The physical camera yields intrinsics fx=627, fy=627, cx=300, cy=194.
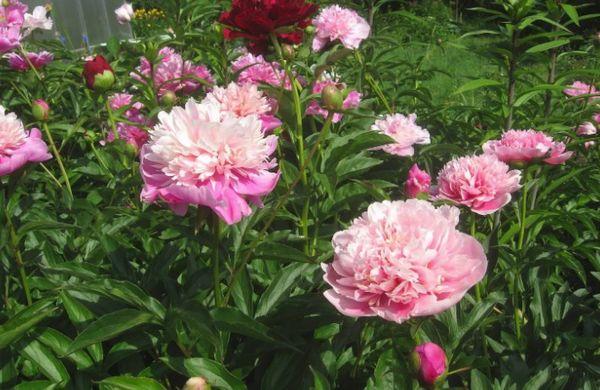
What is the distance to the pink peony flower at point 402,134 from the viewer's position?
5.42ft

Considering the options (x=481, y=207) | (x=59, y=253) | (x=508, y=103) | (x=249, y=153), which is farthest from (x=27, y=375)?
(x=508, y=103)

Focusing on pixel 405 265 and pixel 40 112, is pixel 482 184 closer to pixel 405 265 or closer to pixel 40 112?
pixel 405 265

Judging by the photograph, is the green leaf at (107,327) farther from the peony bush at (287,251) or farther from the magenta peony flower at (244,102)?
the magenta peony flower at (244,102)

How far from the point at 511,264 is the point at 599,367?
252 mm

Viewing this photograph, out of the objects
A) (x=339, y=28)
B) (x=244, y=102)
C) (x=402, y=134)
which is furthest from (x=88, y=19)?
(x=244, y=102)

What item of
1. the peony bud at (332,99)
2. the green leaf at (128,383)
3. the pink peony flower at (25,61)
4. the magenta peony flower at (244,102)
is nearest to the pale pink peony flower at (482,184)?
the peony bud at (332,99)

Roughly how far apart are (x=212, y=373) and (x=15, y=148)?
608 millimetres

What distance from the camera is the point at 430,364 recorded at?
84 centimetres

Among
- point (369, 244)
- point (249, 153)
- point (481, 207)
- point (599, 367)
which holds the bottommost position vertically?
point (599, 367)

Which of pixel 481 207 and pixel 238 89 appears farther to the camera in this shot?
pixel 238 89

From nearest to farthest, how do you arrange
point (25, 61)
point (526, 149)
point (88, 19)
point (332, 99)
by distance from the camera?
point (332, 99), point (526, 149), point (25, 61), point (88, 19)

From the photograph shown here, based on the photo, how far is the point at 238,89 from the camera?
1.37 m

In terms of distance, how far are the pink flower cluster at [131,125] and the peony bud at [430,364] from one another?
1039mm

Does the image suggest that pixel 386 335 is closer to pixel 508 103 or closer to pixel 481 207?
pixel 481 207
